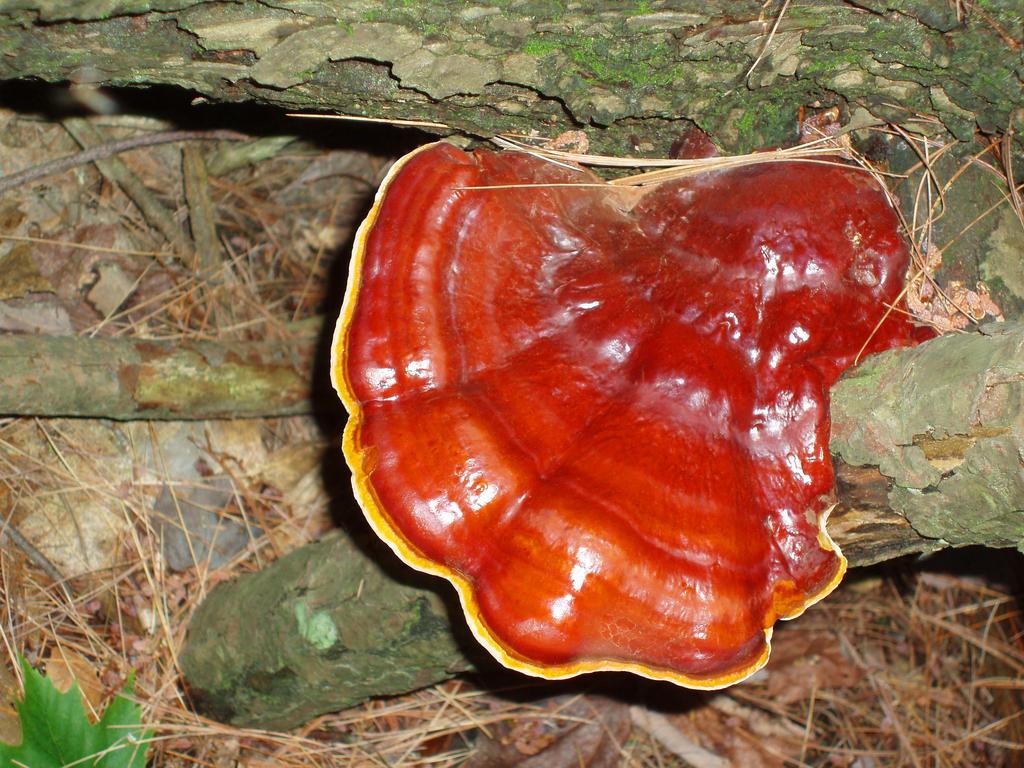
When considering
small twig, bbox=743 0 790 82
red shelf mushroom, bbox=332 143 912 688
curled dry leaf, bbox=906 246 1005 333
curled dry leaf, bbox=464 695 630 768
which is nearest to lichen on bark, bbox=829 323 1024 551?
red shelf mushroom, bbox=332 143 912 688

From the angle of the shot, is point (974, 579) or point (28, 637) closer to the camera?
point (28, 637)

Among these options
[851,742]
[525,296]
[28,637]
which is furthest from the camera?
[851,742]

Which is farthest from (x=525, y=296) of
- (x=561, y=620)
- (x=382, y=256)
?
(x=561, y=620)

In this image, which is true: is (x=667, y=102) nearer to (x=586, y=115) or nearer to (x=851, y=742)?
(x=586, y=115)

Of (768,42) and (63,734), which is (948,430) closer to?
(768,42)

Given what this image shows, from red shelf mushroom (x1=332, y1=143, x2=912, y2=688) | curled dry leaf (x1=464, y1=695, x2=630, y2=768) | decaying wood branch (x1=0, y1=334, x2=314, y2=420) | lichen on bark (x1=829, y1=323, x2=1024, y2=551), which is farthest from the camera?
curled dry leaf (x1=464, y1=695, x2=630, y2=768)

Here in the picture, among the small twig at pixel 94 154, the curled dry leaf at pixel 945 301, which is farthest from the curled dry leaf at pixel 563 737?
the small twig at pixel 94 154

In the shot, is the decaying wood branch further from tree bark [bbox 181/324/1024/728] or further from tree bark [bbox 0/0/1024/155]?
tree bark [bbox 0/0/1024/155]
